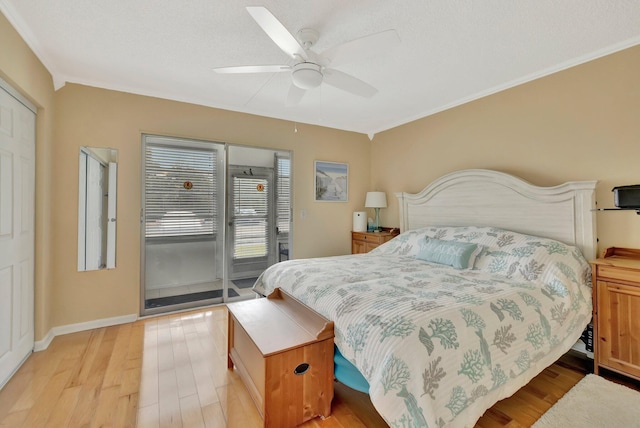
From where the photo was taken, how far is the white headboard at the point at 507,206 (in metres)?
2.37

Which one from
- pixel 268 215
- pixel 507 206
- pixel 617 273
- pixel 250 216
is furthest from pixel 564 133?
pixel 250 216

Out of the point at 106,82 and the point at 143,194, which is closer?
the point at 106,82

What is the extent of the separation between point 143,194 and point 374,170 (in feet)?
10.7

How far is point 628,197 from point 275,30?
262cm

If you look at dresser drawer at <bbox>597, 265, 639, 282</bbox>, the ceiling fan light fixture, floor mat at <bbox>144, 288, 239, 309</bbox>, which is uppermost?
the ceiling fan light fixture


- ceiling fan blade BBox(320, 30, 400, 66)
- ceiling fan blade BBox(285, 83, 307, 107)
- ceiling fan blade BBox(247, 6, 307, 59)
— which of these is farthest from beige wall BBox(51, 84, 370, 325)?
ceiling fan blade BBox(320, 30, 400, 66)

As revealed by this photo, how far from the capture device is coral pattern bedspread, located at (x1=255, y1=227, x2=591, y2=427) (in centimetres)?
128

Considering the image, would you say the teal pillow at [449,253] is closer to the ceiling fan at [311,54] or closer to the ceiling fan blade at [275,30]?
the ceiling fan at [311,54]

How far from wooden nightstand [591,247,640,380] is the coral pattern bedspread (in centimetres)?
10

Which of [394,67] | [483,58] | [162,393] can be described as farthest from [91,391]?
[483,58]

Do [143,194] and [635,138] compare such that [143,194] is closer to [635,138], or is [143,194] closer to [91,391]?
[91,391]

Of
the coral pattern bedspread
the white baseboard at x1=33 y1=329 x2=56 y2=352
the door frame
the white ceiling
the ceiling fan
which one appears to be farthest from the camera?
the door frame

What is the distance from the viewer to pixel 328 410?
1.68m

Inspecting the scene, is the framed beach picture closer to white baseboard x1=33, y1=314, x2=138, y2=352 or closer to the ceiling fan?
the ceiling fan
